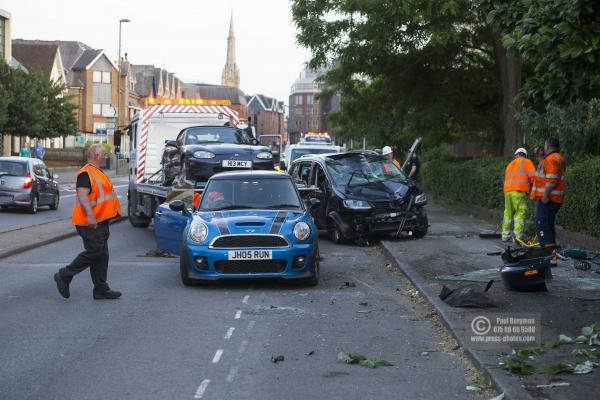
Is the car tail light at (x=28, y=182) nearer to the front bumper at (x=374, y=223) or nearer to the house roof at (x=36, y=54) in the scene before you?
the front bumper at (x=374, y=223)

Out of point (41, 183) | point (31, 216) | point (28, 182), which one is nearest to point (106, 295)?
point (31, 216)

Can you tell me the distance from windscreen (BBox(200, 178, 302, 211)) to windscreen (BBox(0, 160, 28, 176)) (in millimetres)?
16228

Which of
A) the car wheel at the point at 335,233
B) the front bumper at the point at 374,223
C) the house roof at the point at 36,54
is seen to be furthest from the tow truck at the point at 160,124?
the house roof at the point at 36,54

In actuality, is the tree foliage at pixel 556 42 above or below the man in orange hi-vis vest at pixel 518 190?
above

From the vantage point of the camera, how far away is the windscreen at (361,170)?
60.1ft

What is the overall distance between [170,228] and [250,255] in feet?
8.15

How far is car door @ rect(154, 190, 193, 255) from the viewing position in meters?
13.2

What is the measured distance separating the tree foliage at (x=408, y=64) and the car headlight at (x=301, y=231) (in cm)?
1134

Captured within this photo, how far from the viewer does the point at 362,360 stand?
7395 millimetres

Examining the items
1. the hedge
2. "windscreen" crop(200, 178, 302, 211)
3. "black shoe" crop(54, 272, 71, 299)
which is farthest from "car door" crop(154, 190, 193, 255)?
the hedge

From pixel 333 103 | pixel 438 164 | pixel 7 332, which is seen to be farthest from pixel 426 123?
pixel 333 103

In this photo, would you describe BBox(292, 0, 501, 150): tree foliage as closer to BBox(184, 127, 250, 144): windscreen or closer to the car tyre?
BBox(184, 127, 250, 144): windscreen

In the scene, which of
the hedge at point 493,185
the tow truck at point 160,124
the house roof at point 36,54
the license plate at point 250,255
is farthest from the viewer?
the house roof at point 36,54

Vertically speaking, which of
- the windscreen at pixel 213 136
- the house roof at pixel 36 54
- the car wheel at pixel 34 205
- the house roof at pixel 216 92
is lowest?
the car wheel at pixel 34 205
